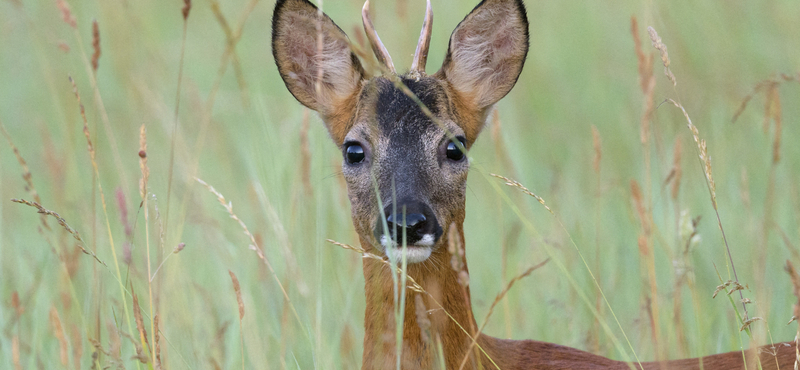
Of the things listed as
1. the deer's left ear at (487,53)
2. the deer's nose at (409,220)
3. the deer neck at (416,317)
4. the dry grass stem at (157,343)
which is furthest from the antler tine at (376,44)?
the dry grass stem at (157,343)

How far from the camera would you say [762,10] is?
8922 millimetres

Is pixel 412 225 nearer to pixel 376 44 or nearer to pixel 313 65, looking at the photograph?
pixel 376 44

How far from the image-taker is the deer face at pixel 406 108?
3814 mm

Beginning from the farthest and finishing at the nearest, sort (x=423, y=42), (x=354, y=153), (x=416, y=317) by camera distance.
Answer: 1. (x=423, y=42)
2. (x=354, y=153)
3. (x=416, y=317)

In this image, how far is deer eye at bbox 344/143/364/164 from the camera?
427cm

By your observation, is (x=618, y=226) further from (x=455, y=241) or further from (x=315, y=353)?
(x=455, y=241)

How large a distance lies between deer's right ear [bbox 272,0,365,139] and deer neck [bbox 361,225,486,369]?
89 centimetres

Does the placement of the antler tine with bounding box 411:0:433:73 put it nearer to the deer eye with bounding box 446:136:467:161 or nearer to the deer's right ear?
the deer's right ear

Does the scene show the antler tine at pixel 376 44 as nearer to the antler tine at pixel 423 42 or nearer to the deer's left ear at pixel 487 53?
the antler tine at pixel 423 42

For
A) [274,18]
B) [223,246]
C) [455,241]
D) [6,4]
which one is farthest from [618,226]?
[6,4]

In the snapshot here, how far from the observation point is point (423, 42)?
4383 mm

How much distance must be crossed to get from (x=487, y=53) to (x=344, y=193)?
1815mm

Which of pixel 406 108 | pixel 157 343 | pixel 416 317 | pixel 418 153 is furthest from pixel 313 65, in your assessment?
pixel 157 343

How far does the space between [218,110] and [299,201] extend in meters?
4.22
